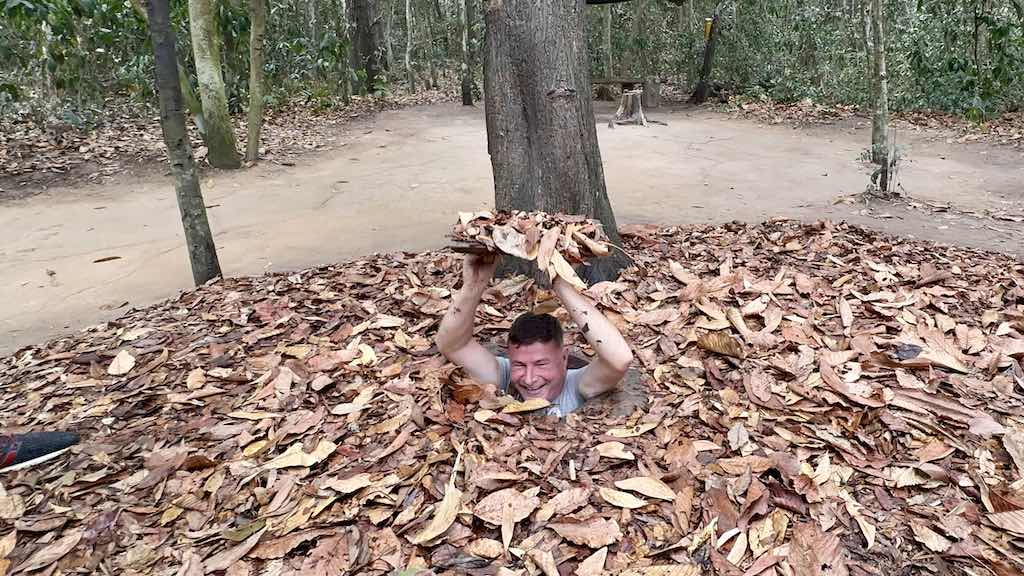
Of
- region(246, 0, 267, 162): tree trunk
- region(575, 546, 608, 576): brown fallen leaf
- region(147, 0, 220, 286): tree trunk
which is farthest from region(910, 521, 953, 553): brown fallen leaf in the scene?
region(246, 0, 267, 162): tree trunk

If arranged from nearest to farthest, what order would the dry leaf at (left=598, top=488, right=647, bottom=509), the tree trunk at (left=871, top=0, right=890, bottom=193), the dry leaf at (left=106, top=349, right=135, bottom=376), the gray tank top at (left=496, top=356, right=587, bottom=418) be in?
the dry leaf at (left=598, top=488, right=647, bottom=509) → the gray tank top at (left=496, top=356, right=587, bottom=418) → the dry leaf at (left=106, top=349, right=135, bottom=376) → the tree trunk at (left=871, top=0, right=890, bottom=193)

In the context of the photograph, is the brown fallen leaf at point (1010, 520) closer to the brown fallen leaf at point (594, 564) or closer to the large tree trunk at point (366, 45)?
the brown fallen leaf at point (594, 564)

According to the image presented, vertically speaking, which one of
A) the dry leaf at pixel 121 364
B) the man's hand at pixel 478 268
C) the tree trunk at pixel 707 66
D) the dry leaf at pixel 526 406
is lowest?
the dry leaf at pixel 526 406

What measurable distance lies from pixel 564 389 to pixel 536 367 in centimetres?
21

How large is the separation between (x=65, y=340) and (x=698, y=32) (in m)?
16.7

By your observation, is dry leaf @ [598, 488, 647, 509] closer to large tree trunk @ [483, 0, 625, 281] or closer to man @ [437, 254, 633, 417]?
man @ [437, 254, 633, 417]

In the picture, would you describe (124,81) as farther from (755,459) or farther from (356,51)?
(755,459)

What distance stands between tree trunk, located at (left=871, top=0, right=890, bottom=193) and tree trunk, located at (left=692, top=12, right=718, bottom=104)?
8729mm

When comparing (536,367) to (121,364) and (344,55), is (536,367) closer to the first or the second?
(121,364)

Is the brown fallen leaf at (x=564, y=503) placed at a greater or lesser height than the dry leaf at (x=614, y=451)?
lesser

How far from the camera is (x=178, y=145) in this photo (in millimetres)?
4121

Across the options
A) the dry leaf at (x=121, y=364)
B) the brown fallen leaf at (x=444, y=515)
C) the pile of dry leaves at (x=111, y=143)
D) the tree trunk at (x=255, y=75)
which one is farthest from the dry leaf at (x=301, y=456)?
the pile of dry leaves at (x=111, y=143)

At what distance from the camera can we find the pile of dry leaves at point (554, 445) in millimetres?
1916

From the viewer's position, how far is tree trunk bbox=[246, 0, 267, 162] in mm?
9258
